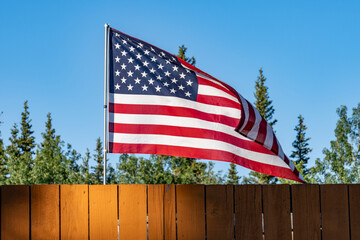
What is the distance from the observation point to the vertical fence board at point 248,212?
452 cm

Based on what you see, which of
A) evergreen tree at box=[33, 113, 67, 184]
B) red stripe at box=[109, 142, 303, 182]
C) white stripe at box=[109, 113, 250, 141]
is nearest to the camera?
red stripe at box=[109, 142, 303, 182]

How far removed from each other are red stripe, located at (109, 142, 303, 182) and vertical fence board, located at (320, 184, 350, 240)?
0.74 meters

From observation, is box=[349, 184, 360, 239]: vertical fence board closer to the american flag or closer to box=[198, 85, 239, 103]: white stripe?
the american flag

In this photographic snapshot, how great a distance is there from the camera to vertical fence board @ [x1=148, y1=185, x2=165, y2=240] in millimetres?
4426

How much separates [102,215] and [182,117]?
5.72ft

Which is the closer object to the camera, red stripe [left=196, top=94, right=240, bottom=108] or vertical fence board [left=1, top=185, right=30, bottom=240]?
vertical fence board [left=1, top=185, right=30, bottom=240]

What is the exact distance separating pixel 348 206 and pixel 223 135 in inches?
67.9

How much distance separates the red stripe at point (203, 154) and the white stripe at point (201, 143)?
A: 40 mm

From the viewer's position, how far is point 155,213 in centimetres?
443

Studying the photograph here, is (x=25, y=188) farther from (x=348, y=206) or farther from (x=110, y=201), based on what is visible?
(x=348, y=206)

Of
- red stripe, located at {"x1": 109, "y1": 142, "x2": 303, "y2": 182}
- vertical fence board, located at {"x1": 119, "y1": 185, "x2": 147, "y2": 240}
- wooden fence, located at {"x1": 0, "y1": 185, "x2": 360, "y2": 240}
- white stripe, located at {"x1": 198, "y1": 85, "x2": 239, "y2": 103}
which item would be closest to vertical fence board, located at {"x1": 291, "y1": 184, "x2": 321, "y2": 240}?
wooden fence, located at {"x1": 0, "y1": 185, "x2": 360, "y2": 240}

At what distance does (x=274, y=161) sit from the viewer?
17.8 ft

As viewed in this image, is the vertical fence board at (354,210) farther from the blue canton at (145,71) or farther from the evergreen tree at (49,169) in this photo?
the evergreen tree at (49,169)

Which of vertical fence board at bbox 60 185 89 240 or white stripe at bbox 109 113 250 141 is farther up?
white stripe at bbox 109 113 250 141
